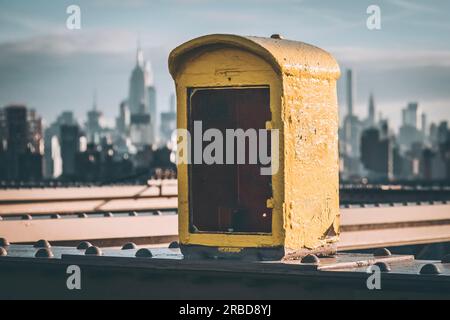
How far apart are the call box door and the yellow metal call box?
0.01m

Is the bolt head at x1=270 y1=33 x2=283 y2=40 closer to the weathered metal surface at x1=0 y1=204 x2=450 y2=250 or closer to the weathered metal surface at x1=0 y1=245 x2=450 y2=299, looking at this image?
the weathered metal surface at x1=0 y1=245 x2=450 y2=299

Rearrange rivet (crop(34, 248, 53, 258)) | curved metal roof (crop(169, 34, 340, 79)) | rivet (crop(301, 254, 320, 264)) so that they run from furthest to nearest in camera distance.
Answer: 1. rivet (crop(34, 248, 53, 258))
2. curved metal roof (crop(169, 34, 340, 79))
3. rivet (crop(301, 254, 320, 264))

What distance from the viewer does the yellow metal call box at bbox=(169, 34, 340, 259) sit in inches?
797

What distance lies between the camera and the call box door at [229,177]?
67.2 ft

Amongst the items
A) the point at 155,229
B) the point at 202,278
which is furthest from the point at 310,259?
the point at 155,229

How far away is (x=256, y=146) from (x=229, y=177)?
2.22ft

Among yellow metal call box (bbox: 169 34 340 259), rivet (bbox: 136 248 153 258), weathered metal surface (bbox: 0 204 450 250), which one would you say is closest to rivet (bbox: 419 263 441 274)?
yellow metal call box (bbox: 169 34 340 259)

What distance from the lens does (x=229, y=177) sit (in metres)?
20.8

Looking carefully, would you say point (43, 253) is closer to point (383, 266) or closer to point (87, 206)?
point (383, 266)

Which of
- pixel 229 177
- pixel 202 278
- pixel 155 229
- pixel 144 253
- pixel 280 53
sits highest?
pixel 280 53

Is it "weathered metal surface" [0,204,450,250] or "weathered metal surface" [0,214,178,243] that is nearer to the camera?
"weathered metal surface" [0,214,178,243]

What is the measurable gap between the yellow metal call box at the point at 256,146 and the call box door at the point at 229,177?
0.01m

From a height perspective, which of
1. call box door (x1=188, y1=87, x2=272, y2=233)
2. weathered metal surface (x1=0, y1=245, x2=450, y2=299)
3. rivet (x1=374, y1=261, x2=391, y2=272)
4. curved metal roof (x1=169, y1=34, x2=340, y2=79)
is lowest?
weathered metal surface (x1=0, y1=245, x2=450, y2=299)
